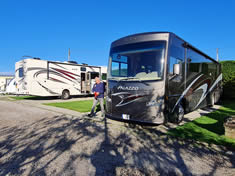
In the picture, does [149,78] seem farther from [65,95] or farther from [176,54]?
[65,95]

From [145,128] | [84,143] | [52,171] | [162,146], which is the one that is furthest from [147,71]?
[52,171]

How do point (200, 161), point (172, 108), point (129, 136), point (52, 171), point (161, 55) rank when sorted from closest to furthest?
point (52, 171) < point (200, 161) < point (129, 136) < point (161, 55) < point (172, 108)

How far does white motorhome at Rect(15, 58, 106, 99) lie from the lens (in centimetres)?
1220

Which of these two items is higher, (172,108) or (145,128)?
(172,108)

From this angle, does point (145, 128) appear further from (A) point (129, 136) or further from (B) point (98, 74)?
(B) point (98, 74)

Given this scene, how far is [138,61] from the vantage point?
546 centimetres

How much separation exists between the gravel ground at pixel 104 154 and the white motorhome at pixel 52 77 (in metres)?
7.78

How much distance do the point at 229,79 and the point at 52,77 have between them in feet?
47.2

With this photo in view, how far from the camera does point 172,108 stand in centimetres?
550

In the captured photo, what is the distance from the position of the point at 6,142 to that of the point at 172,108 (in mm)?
4885

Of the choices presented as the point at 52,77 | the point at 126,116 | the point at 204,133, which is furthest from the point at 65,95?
the point at 204,133

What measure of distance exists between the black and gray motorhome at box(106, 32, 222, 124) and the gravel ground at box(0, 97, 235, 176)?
732 millimetres

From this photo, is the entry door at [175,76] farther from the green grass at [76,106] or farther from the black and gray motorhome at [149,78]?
the green grass at [76,106]

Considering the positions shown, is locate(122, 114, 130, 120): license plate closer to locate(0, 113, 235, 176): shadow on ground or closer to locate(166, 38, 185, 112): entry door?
locate(0, 113, 235, 176): shadow on ground
